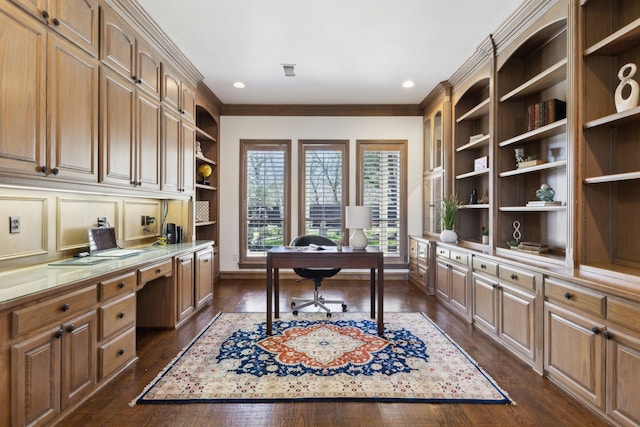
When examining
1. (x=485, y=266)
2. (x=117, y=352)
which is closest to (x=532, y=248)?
(x=485, y=266)

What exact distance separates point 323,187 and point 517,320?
139 inches

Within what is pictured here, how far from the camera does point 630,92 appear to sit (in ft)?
6.71

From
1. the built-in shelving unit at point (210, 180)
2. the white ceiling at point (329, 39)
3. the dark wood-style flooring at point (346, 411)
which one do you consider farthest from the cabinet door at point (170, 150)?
the dark wood-style flooring at point (346, 411)

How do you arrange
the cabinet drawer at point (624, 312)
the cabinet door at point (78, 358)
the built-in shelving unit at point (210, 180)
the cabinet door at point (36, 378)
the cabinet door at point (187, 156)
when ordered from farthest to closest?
1. the built-in shelving unit at point (210, 180)
2. the cabinet door at point (187, 156)
3. the cabinet door at point (78, 358)
4. the cabinet drawer at point (624, 312)
5. the cabinet door at point (36, 378)

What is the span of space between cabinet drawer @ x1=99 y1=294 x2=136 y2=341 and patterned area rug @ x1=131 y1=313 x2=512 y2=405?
0.47 metres

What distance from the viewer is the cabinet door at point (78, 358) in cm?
181

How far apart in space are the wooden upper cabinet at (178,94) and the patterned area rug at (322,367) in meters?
2.51

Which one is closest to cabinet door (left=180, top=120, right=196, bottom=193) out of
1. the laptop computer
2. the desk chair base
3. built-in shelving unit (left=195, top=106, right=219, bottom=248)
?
the laptop computer

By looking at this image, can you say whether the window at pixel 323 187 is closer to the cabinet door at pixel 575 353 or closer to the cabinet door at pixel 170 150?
the cabinet door at pixel 170 150

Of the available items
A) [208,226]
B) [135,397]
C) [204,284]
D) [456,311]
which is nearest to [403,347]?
[456,311]

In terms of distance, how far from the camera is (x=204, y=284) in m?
3.95

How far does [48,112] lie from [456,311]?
413 centimetres

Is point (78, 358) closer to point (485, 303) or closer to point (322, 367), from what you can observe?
point (322, 367)

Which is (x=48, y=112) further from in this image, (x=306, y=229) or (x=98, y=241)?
(x=306, y=229)
